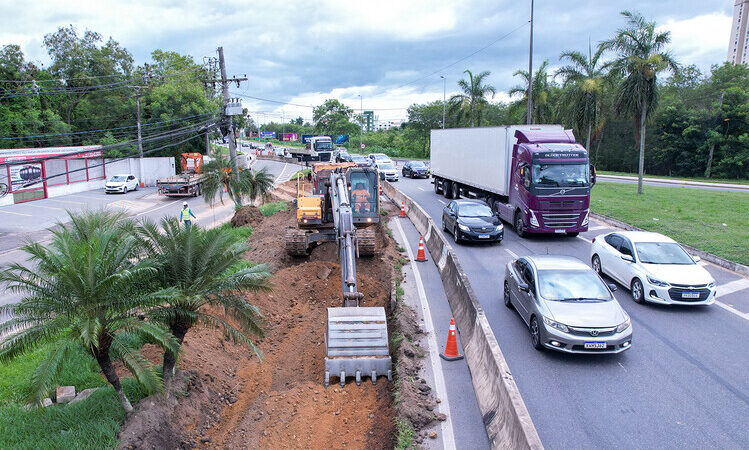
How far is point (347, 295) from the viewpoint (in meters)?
10.4

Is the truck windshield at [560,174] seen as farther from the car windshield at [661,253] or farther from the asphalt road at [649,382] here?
the asphalt road at [649,382]

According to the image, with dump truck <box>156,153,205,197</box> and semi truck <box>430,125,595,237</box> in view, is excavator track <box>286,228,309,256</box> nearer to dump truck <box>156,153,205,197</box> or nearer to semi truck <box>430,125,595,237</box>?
semi truck <box>430,125,595,237</box>

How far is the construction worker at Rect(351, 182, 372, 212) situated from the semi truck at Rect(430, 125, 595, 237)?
619 cm

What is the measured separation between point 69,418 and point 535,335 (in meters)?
8.19

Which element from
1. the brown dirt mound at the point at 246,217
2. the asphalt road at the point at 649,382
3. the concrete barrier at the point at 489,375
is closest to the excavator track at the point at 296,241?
the concrete barrier at the point at 489,375

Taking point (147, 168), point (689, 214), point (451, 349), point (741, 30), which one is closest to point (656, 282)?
point (451, 349)

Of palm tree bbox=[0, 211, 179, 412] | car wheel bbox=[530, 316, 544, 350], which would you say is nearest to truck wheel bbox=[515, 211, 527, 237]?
car wheel bbox=[530, 316, 544, 350]

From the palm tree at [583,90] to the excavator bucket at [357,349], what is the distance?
27514 mm

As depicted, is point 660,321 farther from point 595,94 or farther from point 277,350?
point 595,94

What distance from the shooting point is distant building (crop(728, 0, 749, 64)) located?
110 m

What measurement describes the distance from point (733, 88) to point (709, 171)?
26.6 ft

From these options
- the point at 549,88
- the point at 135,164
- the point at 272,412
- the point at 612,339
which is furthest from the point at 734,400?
the point at 135,164

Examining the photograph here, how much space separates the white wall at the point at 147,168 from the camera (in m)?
51.3

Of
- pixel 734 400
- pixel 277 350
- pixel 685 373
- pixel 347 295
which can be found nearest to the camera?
pixel 734 400
